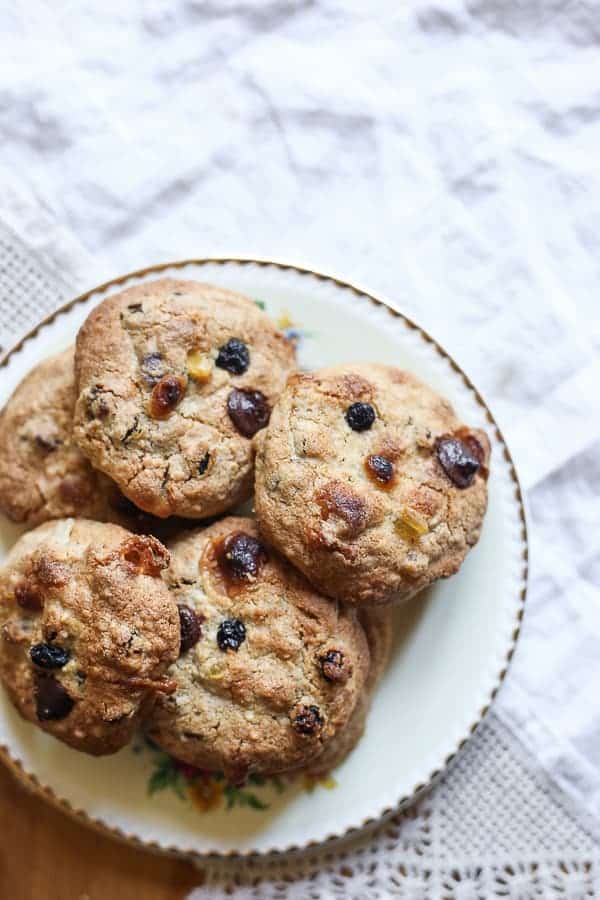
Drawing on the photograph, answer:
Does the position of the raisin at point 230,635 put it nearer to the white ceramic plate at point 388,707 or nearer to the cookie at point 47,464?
the cookie at point 47,464

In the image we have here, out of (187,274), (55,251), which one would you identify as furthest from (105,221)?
(187,274)

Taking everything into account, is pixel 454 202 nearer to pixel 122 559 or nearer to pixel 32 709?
pixel 122 559

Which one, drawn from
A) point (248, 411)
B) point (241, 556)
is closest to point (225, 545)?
point (241, 556)

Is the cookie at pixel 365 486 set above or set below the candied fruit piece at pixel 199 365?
below

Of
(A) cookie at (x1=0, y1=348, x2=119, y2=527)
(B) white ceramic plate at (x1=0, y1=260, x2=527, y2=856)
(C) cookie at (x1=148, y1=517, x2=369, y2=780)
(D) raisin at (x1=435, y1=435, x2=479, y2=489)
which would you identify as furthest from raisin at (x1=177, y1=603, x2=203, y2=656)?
(D) raisin at (x1=435, y1=435, x2=479, y2=489)

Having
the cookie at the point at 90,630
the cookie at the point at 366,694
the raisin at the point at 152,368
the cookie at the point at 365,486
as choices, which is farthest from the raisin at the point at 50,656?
the cookie at the point at 366,694

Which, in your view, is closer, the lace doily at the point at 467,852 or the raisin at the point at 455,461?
the raisin at the point at 455,461

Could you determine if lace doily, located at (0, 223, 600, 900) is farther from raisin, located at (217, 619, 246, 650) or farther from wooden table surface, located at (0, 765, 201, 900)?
raisin, located at (217, 619, 246, 650)
